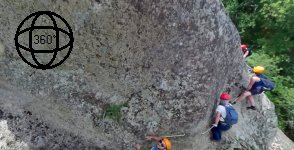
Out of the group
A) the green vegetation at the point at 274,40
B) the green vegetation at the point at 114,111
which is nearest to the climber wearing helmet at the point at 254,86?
the green vegetation at the point at 114,111

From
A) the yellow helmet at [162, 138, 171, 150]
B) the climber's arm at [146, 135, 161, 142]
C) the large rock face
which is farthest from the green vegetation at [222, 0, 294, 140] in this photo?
the yellow helmet at [162, 138, 171, 150]

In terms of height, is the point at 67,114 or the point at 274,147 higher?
the point at 67,114

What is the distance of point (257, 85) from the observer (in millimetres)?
11742

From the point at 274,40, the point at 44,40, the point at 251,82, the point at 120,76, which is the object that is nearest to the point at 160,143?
the point at 120,76

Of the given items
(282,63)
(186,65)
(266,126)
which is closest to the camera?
(186,65)

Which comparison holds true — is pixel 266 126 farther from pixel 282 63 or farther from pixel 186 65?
pixel 282 63

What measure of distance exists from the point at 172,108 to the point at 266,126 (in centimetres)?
420

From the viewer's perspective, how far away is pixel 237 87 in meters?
11.9

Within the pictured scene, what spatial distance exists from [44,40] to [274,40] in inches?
546

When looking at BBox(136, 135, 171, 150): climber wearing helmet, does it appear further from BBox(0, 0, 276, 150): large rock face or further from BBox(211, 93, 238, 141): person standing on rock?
BBox(211, 93, 238, 141): person standing on rock

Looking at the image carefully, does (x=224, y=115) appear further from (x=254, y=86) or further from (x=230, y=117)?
(x=254, y=86)

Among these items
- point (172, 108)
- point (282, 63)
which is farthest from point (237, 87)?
point (282, 63)

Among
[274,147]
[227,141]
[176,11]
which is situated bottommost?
[274,147]

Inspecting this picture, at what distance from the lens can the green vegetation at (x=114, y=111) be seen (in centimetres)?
1016
